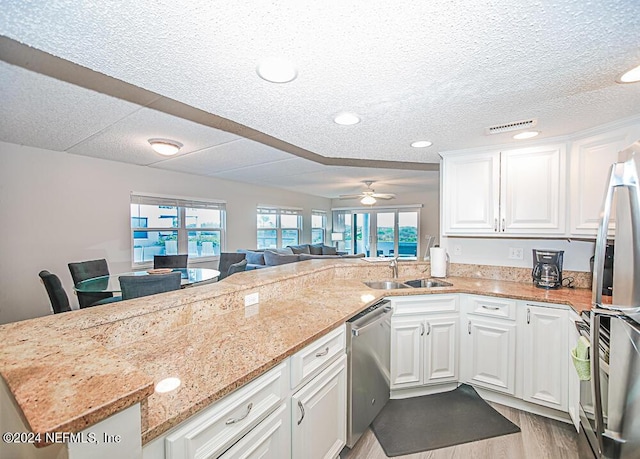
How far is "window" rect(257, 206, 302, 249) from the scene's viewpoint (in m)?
6.92

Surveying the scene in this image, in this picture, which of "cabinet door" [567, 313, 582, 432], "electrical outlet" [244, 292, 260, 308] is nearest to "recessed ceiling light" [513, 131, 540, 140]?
"cabinet door" [567, 313, 582, 432]

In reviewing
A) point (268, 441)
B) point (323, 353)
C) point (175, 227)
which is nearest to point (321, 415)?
point (323, 353)

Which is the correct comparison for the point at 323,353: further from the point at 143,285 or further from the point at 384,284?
the point at 143,285

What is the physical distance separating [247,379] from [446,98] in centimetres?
179

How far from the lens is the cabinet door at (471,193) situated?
8.61ft

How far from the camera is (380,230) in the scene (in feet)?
29.1

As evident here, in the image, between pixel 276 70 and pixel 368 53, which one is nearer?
pixel 368 53

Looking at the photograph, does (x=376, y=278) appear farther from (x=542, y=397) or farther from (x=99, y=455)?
(x=99, y=455)

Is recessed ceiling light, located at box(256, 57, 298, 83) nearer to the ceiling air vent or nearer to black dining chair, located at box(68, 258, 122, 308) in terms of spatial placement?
the ceiling air vent

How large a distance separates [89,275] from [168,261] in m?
1.05

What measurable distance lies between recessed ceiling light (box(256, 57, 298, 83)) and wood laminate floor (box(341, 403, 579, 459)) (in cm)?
227

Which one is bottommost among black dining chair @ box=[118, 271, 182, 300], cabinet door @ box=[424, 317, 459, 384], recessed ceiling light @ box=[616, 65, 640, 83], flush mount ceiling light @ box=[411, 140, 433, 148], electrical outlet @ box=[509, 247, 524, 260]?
cabinet door @ box=[424, 317, 459, 384]

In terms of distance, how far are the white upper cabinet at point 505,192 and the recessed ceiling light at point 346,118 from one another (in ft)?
4.24

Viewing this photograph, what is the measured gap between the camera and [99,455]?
0.60 m
